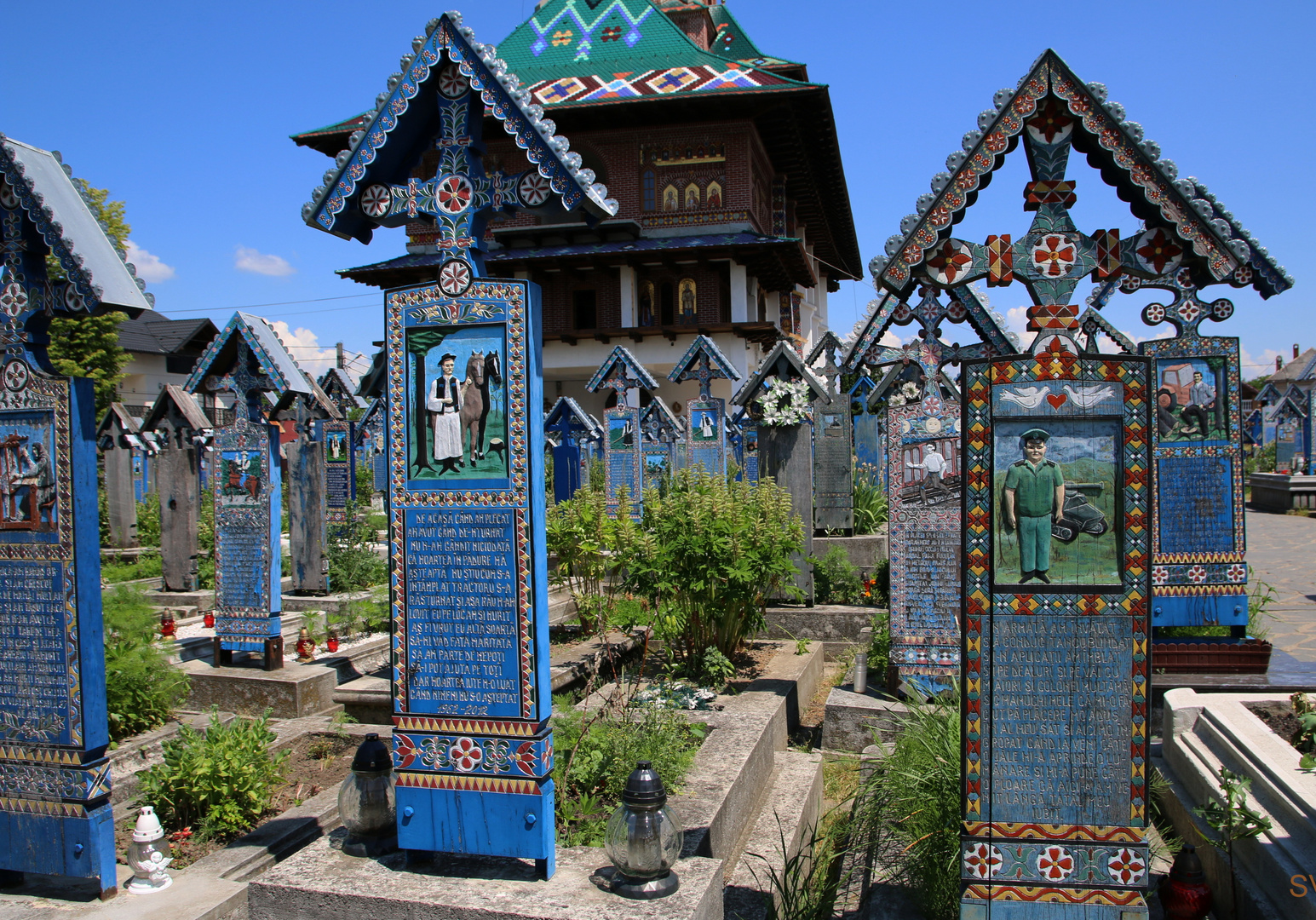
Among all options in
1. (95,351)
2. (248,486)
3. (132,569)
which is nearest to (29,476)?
(248,486)

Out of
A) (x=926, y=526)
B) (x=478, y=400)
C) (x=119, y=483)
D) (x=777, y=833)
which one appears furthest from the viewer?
(x=119, y=483)

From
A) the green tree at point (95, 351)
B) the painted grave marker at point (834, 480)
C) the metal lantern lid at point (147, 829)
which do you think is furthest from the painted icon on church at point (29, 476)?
the green tree at point (95, 351)

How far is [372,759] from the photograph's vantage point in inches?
172

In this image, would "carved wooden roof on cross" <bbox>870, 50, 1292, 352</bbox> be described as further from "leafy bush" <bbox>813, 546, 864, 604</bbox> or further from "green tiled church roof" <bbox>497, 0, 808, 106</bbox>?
"green tiled church roof" <bbox>497, 0, 808, 106</bbox>

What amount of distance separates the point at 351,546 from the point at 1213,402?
10.2 metres

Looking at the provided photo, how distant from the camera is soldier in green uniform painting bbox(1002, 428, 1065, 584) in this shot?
363cm

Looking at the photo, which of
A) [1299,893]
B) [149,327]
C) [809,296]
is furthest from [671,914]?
[149,327]

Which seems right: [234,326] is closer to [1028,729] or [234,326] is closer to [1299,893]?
[1028,729]

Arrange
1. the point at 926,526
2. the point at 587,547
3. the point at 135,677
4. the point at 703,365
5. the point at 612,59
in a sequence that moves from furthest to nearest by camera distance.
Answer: the point at 612,59 < the point at 703,365 < the point at 587,547 < the point at 926,526 < the point at 135,677

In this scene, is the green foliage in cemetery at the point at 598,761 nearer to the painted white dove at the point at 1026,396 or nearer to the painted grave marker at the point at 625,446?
the painted white dove at the point at 1026,396

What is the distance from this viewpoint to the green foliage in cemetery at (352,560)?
12203 mm

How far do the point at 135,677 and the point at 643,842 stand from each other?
4543 mm

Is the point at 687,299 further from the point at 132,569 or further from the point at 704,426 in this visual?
the point at 132,569

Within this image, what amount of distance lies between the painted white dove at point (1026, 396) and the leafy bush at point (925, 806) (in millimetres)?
1700
